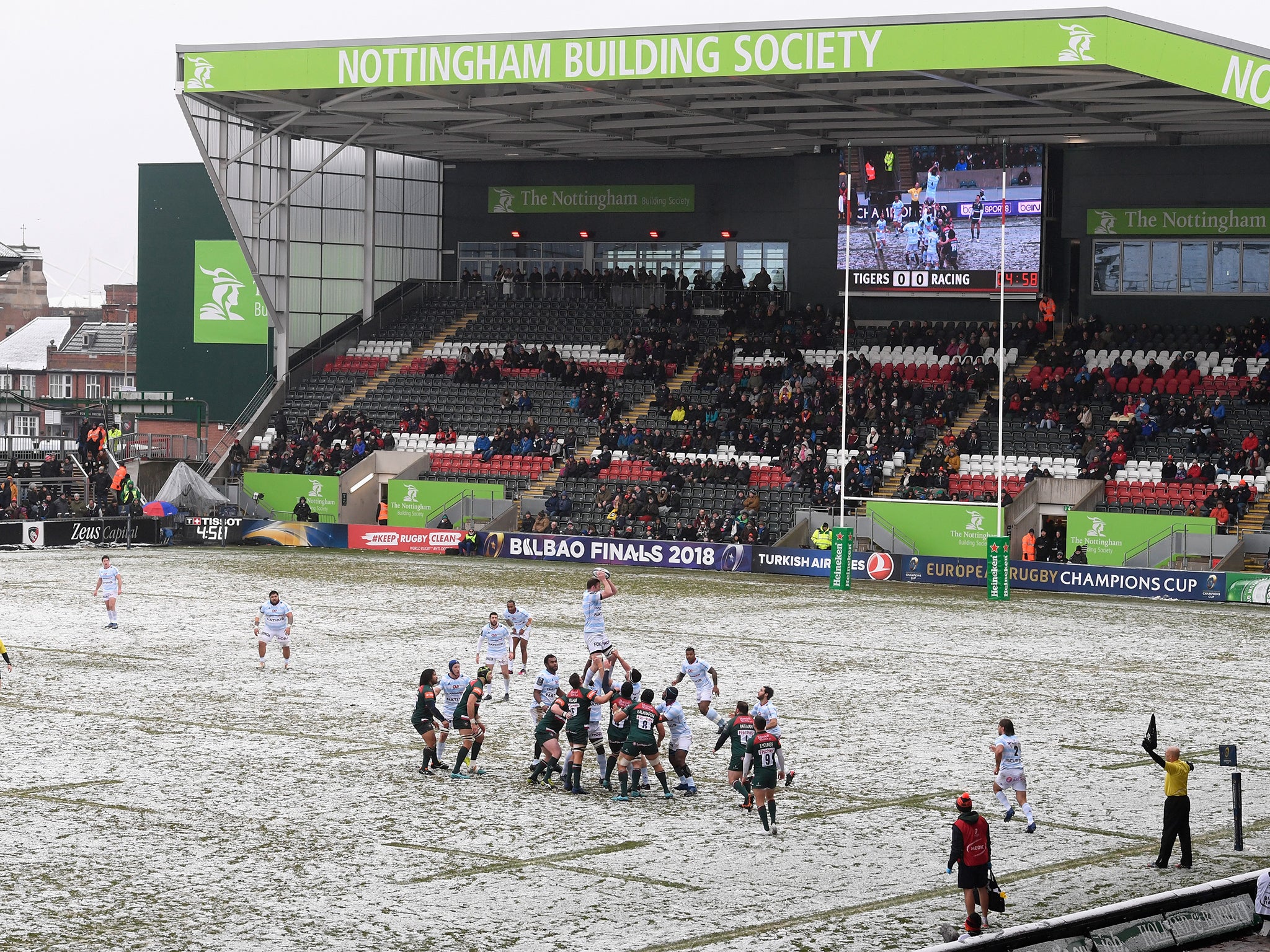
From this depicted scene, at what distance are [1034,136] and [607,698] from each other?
4011cm

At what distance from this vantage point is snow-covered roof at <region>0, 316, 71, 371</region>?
12562cm

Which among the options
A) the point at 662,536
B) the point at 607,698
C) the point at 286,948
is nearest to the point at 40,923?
the point at 286,948

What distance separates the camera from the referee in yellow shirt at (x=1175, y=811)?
16047 millimetres

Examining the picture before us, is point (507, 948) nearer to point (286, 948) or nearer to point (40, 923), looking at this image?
point (286, 948)

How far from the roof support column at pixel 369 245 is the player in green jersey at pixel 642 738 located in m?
48.1

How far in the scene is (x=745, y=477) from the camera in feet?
166

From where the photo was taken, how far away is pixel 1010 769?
17.8 m

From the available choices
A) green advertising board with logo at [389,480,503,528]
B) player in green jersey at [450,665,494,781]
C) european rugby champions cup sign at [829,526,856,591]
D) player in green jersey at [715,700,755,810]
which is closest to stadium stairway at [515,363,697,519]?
green advertising board with logo at [389,480,503,528]

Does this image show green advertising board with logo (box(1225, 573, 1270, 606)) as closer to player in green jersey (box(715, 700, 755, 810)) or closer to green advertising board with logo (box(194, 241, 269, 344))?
player in green jersey (box(715, 700, 755, 810))

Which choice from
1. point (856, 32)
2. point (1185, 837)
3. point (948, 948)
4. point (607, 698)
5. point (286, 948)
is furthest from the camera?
point (856, 32)

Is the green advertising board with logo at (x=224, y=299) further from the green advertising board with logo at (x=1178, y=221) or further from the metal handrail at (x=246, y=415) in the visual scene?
the green advertising board with logo at (x=1178, y=221)

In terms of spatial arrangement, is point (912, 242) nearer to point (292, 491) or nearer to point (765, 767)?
point (292, 491)

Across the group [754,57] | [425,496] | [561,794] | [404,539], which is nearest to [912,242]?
[754,57]

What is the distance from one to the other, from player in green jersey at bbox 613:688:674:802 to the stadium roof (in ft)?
93.0
